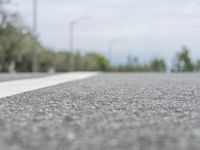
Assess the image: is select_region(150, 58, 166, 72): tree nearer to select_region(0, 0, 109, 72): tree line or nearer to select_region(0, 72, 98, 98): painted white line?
select_region(0, 0, 109, 72): tree line

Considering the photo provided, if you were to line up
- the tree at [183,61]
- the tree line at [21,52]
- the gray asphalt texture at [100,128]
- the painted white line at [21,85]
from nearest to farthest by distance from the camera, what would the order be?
1. the gray asphalt texture at [100,128]
2. the painted white line at [21,85]
3. the tree line at [21,52]
4. the tree at [183,61]

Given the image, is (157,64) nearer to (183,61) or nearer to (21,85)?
(183,61)

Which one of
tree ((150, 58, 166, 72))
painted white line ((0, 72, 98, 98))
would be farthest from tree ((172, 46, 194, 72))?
painted white line ((0, 72, 98, 98))

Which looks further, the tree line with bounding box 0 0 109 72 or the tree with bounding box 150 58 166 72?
the tree with bounding box 150 58 166 72

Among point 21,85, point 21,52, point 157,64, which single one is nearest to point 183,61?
point 157,64

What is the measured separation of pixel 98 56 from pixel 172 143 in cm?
12515

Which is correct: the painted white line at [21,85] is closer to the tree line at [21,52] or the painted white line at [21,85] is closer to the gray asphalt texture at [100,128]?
the gray asphalt texture at [100,128]

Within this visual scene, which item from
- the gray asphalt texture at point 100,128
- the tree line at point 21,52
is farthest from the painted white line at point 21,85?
the tree line at point 21,52

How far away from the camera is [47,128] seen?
22.8ft

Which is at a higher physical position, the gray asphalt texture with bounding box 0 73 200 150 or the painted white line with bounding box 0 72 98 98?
the gray asphalt texture with bounding box 0 73 200 150

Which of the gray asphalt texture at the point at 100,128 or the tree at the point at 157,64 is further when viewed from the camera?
the tree at the point at 157,64

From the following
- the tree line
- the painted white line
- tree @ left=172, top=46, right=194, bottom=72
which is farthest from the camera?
tree @ left=172, top=46, right=194, bottom=72

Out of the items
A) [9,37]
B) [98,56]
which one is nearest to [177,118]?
[9,37]

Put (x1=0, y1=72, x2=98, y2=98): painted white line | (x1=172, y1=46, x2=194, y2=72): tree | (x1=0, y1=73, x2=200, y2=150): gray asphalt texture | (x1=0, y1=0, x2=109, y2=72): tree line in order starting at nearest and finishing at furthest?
(x1=0, y1=73, x2=200, y2=150): gray asphalt texture
(x1=0, y1=72, x2=98, y2=98): painted white line
(x1=0, y1=0, x2=109, y2=72): tree line
(x1=172, y1=46, x2=194, y2=72): tree
